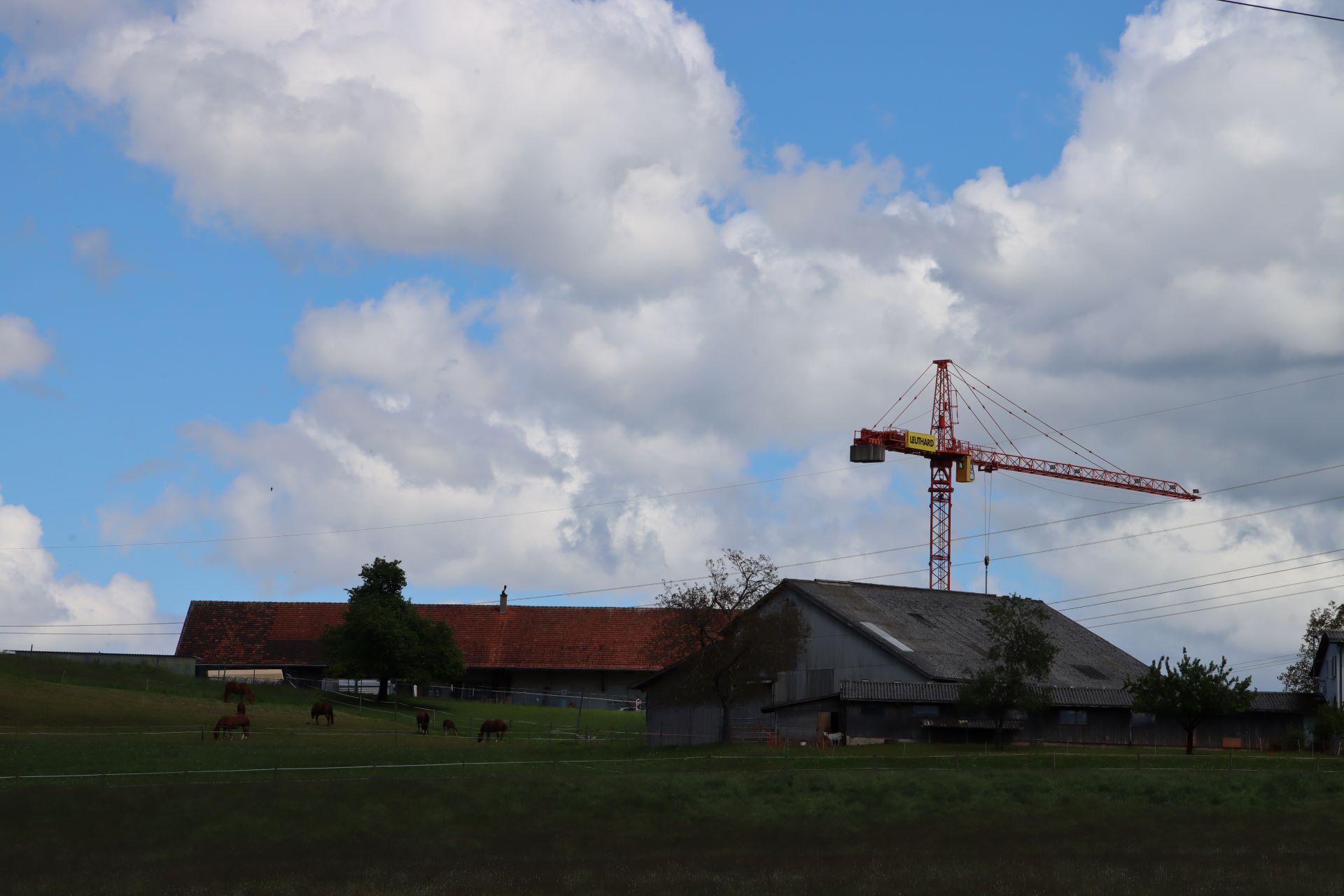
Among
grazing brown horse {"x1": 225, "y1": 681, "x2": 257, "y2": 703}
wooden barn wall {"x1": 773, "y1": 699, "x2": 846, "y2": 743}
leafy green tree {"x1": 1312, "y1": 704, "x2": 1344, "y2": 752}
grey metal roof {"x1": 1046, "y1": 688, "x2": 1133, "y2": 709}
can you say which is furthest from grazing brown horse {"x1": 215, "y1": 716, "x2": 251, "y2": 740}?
leafy green tree {"x1": 1312, "y1": 704, "x2": 1344, "y2": 752}

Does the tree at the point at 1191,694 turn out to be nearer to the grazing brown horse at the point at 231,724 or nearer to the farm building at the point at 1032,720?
the farm building at the point at 1032,720

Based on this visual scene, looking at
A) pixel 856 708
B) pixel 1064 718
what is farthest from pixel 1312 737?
pixel 856 708

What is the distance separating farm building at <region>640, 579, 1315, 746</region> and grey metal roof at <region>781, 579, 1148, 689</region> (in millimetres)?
102

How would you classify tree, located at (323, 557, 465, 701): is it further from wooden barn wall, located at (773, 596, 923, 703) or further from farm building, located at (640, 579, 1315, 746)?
wooden barn wall, located at (773, 596, 923, 703)

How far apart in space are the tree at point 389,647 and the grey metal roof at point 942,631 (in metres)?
27.6

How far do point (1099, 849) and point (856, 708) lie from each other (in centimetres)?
3177

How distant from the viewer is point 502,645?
4508 inches

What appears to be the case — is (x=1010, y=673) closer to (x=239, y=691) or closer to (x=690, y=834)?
(x=690, y=834)

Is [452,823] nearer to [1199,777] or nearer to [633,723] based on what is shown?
[1199,777]

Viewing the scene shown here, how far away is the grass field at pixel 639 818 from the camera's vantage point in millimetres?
33031

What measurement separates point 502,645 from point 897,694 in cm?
5118

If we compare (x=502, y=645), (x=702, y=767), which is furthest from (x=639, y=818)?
(x=502, y=645)

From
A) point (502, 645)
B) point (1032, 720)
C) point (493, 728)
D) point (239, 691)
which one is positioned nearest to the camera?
point (1032, 720)

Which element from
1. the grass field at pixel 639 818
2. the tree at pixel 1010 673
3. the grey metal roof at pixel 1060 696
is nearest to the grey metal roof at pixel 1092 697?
the grey metal roof at pixel 1060 696
